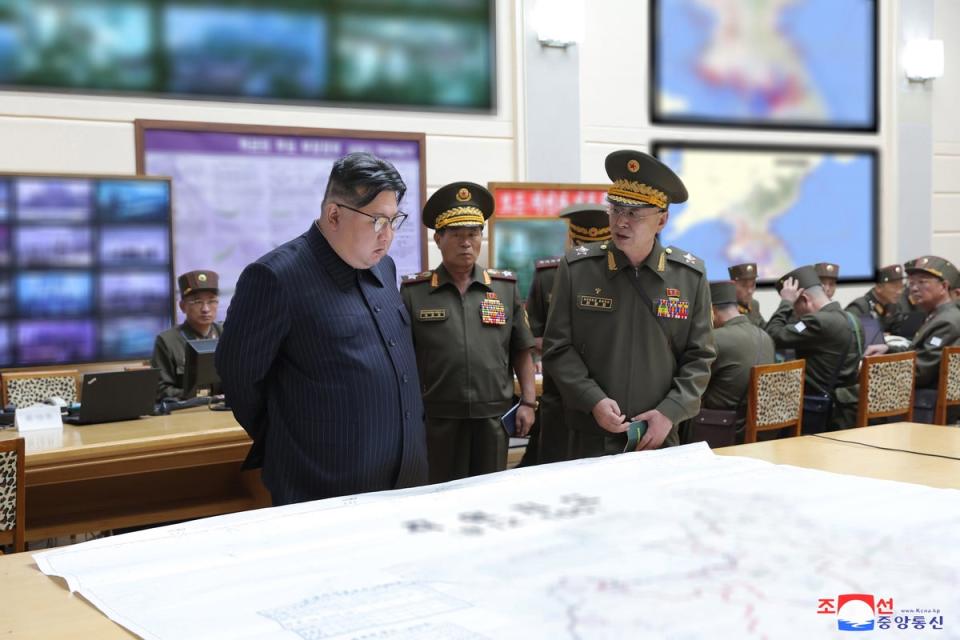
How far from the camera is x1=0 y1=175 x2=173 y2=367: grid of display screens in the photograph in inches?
187

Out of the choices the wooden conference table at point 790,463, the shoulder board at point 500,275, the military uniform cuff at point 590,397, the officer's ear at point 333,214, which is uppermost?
the officer's ear at point 333,214

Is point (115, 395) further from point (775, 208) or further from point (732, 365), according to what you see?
point (775, 208)

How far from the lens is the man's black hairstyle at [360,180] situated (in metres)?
2.03

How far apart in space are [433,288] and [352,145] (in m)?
2.65

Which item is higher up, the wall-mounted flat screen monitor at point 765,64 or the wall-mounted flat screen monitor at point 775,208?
the wall-mounted flat screen monitor at point 765,64

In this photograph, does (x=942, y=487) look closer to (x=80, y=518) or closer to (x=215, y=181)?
(x=80, y=518)

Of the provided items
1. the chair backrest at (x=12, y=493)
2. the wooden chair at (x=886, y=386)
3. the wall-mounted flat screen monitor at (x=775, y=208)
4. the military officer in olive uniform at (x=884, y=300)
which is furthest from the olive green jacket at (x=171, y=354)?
the military officer in olive uniform at (x=884, y=300)

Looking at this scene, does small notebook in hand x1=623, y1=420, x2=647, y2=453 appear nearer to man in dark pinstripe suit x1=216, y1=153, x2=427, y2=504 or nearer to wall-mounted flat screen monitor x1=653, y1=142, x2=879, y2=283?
man in dark pinstripe suit x1=216, y1=153, x2=427, y2=504

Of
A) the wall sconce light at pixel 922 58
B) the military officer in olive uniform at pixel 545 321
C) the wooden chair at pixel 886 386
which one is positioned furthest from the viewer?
the wall sconce light at pixel 922 58

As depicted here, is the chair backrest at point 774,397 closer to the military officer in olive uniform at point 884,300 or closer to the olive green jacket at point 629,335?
the olive green jacket at point 629,335

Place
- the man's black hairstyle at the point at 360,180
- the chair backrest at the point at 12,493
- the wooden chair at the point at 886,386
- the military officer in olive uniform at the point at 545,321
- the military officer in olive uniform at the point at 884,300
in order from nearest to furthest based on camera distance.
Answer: the man's black hairstyle at the point at 360,180 < the chair backrest at the point at 12,493 < the military officer in olive uniform at the point at 545,321 < the wooden chair at the point at 886,386 < the military officer in olive uniform at the point at 884,300

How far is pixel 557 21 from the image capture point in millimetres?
6301

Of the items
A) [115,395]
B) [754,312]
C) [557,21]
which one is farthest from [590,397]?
[754,312]

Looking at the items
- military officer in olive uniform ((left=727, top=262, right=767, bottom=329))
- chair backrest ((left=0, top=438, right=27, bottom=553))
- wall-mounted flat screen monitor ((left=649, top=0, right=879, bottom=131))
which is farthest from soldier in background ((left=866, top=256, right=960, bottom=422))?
chair backrest ((left=0, top=438, right=27, bottom=553))
